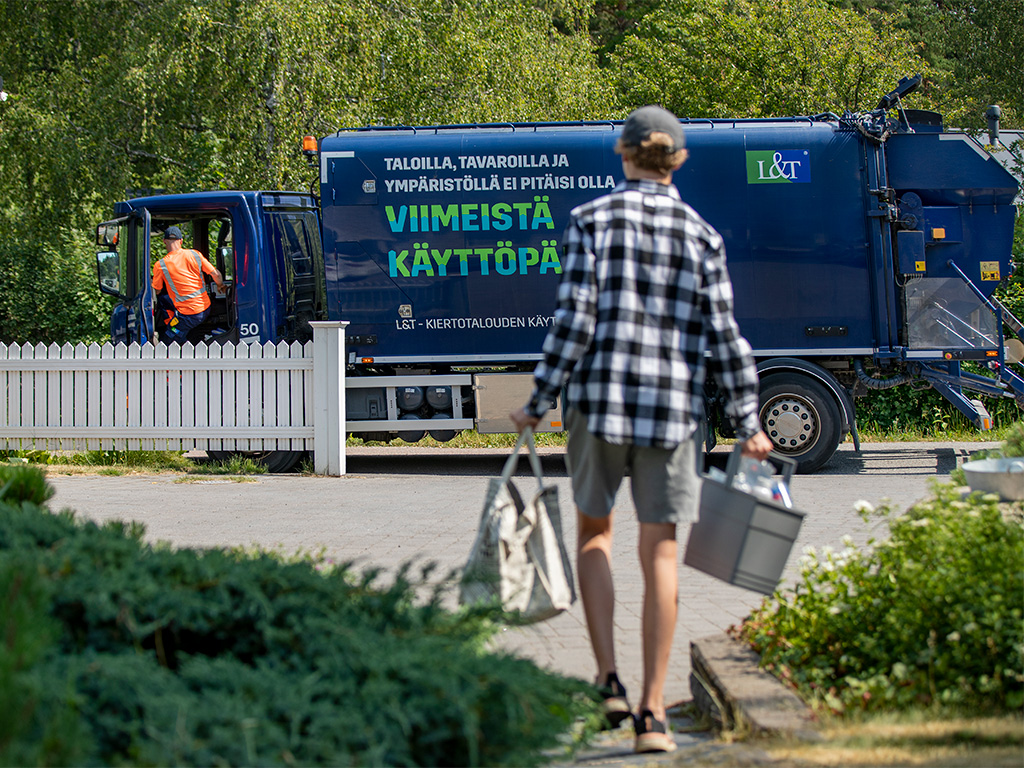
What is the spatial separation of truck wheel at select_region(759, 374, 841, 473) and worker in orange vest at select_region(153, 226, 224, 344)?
5.66 m

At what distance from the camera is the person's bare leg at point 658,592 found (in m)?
3.32

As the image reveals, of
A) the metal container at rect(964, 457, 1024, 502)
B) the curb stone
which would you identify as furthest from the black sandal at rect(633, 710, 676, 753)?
the metal container at rect(964, 457, 1024, 502)

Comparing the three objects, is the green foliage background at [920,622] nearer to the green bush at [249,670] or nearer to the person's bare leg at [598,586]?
the person's bare leg at [598,586]

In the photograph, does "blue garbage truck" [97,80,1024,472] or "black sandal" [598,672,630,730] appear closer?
"black sandal" [598,672,630,730]

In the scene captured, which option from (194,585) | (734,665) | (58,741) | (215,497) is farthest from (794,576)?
(215,497)

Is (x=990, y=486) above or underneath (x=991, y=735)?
above

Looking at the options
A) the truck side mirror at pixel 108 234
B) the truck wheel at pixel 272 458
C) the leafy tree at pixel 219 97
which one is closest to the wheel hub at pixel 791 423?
the truck wheel at pixel 272 458

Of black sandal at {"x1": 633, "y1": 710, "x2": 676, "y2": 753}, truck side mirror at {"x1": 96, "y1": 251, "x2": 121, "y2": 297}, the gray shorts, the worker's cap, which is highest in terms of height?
truck side mirror at {"x1": 96, "y1": 251, "x2": 121, "y2": 297}

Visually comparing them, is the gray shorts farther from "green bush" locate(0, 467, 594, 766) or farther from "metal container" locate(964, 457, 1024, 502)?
"metal container" locate(964, 457, 1024, 502)

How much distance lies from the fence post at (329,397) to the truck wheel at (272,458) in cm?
36

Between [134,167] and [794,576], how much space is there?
629 inches

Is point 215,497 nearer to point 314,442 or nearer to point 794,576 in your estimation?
point 314,442

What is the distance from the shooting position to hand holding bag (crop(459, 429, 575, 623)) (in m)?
3.40

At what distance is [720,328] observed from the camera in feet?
11.1
